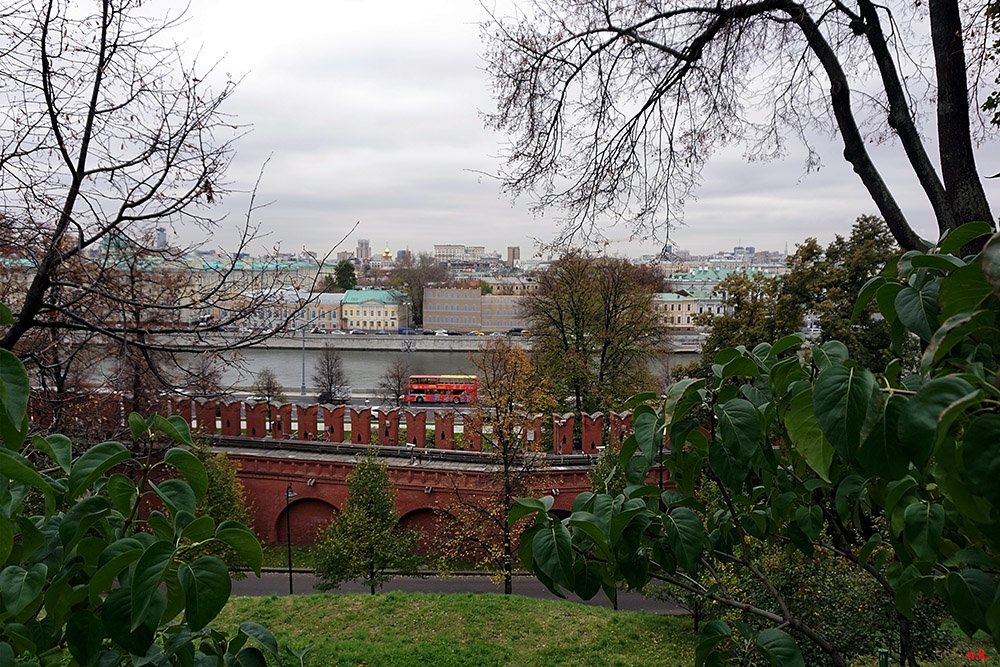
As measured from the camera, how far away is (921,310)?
112cm

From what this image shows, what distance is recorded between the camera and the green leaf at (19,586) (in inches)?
42.5

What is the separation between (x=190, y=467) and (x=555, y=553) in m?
0.67

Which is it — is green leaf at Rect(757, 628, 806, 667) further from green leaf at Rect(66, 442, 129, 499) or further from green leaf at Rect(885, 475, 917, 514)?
green leaf at Rect(66, 442, 129, 499)

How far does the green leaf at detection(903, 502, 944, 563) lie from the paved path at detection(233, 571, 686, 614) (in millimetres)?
13550

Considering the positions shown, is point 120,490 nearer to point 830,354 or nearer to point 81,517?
point 81,517

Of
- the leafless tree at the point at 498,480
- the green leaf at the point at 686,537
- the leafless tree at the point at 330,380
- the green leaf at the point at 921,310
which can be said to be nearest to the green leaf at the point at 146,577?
the green leaf at the point at 686,537

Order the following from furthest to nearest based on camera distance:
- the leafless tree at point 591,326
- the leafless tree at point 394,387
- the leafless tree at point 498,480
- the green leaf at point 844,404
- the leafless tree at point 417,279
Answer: the leafless tree at point 417,279
the leafless tree at point 394,387
the leafless tree at point 591,326
the leafless tree at point 498,480
the green leaf at point 844,404

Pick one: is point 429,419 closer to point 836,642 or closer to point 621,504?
point 836,642

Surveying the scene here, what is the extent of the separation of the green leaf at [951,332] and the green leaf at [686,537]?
21.9 inches

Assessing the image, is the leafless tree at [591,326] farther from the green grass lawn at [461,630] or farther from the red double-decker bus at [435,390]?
the green grass lawn at [461,630]

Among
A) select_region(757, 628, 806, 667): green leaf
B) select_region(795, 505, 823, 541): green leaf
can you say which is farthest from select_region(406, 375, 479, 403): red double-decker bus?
select_region(757, 628, 806, 667): green leaf

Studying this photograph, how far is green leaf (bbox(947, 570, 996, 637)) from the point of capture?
1.10 metres

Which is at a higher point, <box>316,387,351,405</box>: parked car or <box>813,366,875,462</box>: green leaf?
<box>813,366,875,462</box>: green leaf

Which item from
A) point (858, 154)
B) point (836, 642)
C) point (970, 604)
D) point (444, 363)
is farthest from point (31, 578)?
point (444, 363)
